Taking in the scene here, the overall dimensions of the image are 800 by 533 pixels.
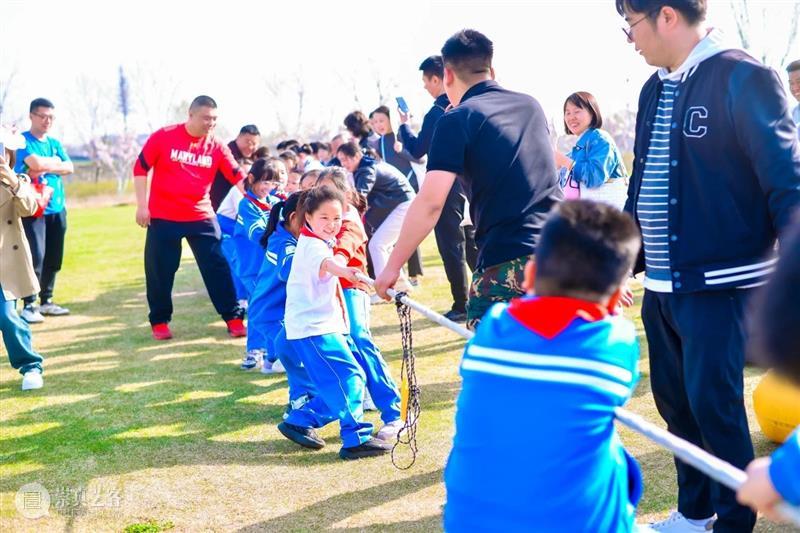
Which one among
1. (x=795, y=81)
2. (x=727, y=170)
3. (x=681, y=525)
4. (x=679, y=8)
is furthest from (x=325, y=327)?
(x=795, y=81)

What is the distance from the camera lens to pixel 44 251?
9977 millimetres

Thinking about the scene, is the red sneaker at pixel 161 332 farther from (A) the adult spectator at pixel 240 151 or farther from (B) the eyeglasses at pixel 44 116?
(B) the eyeglasses at pixel 44 116

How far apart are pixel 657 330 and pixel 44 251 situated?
8.20 meters

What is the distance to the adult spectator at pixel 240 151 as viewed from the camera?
984 centimetres

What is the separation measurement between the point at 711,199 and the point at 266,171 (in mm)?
4724

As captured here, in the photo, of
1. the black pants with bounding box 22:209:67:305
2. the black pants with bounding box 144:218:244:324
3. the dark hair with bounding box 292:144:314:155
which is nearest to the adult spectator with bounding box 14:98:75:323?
the black pants with bounding box 22:209:67:305

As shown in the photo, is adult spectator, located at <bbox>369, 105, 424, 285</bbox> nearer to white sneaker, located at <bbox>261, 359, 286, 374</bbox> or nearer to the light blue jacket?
white sneaker, located at <bbox>261, 359, 286, 374</bbox>

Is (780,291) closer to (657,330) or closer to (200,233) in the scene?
(657,330)

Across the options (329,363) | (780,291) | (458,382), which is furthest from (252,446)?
(780,291)

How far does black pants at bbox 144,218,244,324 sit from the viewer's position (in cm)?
849

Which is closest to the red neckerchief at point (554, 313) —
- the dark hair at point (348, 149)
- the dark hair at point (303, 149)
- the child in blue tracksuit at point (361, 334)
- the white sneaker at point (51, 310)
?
the child in blue tracksuit at point (361, 334)

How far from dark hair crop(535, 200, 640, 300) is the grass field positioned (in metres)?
2.06

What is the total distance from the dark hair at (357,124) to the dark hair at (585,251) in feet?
27.9

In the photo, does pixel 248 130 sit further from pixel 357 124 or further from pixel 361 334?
pixel 361 334
